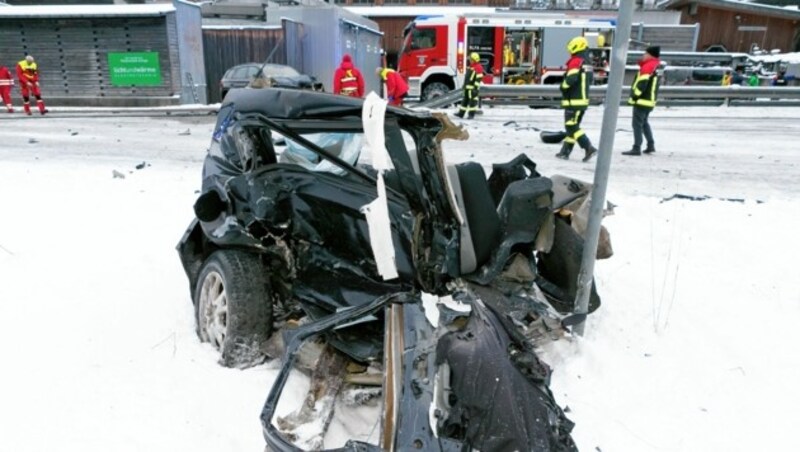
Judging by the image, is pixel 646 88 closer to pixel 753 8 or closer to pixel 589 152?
pixel 589 152

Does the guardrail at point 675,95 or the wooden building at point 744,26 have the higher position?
the wooden building at point 744,26

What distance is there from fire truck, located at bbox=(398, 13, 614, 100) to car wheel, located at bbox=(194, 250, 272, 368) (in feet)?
55.6

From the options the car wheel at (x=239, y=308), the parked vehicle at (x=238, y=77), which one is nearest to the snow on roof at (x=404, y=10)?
the parked vehicle at (x=238, y=77)

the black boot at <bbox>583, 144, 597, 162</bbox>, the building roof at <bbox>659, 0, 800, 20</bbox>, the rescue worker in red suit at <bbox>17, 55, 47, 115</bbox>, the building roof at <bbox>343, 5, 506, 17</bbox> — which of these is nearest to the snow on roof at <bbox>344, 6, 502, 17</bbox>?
the building roof at <bbox>343, 5, 506, 17</bbox>

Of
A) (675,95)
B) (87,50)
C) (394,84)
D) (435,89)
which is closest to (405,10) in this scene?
(435,89)

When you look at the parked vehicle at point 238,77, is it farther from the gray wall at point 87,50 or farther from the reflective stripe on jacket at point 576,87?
the reflective stripe on jacket at point 576,87

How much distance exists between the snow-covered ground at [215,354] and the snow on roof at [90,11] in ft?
40.6

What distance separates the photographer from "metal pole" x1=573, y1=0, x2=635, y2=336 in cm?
285

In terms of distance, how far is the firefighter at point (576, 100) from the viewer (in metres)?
8.80

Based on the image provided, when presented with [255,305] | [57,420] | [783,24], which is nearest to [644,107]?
[255,305]

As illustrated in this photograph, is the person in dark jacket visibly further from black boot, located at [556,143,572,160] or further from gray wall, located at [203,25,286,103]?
gray wall, located at [203,25,286,103]

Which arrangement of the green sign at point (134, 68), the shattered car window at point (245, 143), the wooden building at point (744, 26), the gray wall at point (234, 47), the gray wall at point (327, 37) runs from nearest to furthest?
the shattered car window at point (245, 143), the green sign at point (134, 68), the gray wall at point (327, 37), the gray wall at point (234, 47), the wooden building at point (744, 26)

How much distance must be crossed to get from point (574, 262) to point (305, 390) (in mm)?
1757

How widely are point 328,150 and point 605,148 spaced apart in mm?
1537
